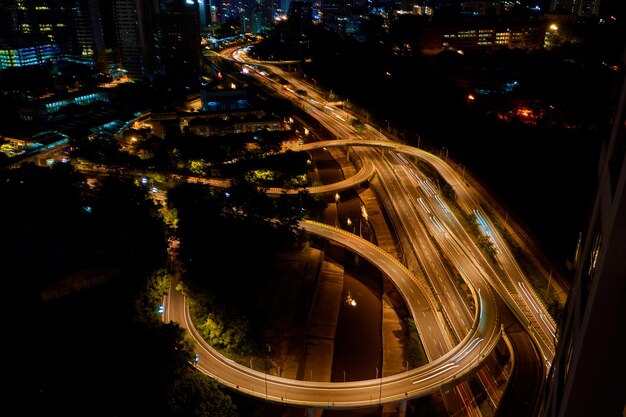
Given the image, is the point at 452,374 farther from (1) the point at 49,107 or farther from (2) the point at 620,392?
(1) the point at 49,107

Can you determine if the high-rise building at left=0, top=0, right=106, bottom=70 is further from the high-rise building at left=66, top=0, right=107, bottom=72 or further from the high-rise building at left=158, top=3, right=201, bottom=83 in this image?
the high-rise building at left=158, top=3, right=201, bottom=83

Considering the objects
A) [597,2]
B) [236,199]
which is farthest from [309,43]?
[236,199]

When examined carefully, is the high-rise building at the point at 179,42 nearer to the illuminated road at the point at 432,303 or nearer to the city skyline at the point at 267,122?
the city skyline at the point at 267,122

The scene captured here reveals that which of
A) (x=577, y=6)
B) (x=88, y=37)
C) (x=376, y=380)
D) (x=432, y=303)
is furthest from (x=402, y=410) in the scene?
(x=577, y=6)

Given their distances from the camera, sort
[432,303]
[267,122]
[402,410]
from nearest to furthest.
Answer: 1. [402,410]
2. [432,303]
3. [267,122]

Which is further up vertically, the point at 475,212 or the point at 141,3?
the point at 141,3

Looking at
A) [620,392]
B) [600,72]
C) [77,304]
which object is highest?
[620,392]

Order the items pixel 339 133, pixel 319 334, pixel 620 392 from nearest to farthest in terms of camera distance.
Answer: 1. pixel 620 392
2. pixel 319 334
3. pixel 339 133

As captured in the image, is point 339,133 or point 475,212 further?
point 339,133

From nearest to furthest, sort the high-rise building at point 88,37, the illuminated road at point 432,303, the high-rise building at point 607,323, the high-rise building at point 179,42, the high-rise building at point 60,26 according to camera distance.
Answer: the high-rise building at point 607,323 → the illuminated road at point 432,303 → the high-rise building at point 179,42 → the high-rise building at point 60,26 → the high-rise building at point 88,37

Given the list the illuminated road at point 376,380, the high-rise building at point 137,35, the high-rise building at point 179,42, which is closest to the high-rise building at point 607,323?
the illuminated road at point 376,380

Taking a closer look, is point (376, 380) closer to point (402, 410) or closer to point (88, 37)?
point (402, 410)
